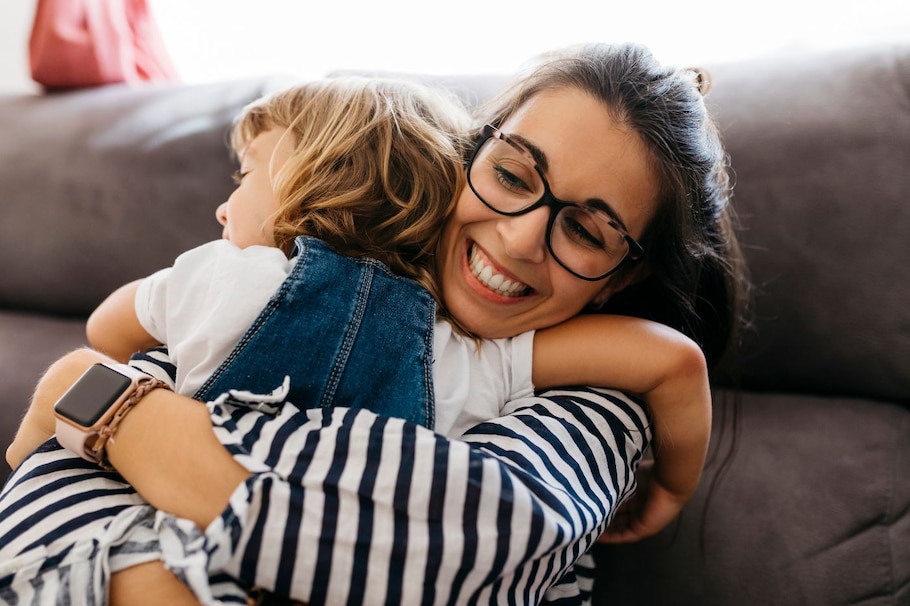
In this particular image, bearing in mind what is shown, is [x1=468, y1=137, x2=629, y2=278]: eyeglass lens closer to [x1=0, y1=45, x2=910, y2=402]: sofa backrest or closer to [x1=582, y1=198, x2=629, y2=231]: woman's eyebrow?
[x1=582, y1=198, x2=629, y2=231]: woman's eyebrow

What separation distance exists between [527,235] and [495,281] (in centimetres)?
8

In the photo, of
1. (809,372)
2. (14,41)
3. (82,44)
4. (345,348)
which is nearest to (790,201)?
(809,372)

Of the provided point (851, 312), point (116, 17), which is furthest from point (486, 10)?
point (851, 312)

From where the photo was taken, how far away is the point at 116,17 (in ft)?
4.93

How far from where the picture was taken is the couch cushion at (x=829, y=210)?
38.2 inches

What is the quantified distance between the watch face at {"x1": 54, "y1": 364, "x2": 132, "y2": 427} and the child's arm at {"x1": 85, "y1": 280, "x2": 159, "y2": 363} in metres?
0.23

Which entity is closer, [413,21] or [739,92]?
[739,92]

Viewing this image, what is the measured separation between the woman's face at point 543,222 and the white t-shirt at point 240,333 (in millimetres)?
45

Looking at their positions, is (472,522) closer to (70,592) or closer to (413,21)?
(70,592)

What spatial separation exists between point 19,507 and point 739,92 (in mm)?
1154

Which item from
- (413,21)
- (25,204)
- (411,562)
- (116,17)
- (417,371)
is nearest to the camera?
(411,562)

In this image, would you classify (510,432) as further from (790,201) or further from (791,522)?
(790,201)

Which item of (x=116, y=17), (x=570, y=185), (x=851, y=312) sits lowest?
(x=851, y=312)

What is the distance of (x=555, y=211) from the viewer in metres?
0.78
